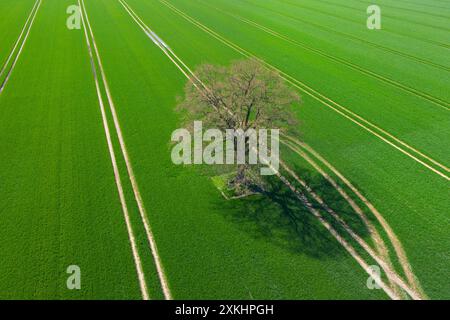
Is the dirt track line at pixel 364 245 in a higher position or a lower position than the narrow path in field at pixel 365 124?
lower

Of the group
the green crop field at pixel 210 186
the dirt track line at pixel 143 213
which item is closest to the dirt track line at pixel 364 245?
the green crop field at pixel 210 186

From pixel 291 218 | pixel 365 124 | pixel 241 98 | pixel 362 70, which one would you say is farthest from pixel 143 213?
pixel 362 70

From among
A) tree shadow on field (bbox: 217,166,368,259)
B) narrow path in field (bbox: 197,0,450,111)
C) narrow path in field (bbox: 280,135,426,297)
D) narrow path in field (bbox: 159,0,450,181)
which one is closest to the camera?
narrow path in field (bbox: 280,135,426,297)

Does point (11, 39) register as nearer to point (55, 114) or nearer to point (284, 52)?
point (55, 114)

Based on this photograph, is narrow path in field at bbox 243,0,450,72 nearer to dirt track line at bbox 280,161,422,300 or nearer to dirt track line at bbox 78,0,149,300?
dirt track line at bbox 280,161,422,300

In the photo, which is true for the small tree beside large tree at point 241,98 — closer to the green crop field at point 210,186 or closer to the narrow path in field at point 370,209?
the green crop field at point 210,186

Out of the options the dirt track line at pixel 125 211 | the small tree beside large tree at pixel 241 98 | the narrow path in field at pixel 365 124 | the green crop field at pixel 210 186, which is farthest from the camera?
the narrow path in field at pixel 365 124

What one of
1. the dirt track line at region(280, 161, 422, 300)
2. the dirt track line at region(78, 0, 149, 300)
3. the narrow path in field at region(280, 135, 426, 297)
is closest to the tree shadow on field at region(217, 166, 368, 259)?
the dirt track line at region(280, 161, 422, 300)

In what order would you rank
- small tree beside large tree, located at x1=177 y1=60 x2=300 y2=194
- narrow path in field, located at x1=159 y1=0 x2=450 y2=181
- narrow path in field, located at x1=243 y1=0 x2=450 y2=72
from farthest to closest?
narrow path in field, located at x1=243 y1=0 x2=450 y2=72 → narrow path in field, located at x1=159 y1=0 x2=450 y2=181 → small tree beside large tree, located at x1=177 y1=60 x2=300 y2=194
